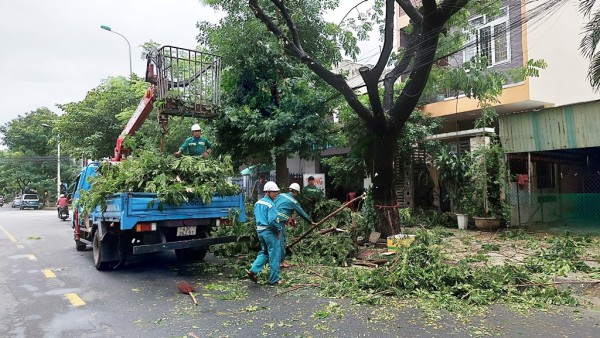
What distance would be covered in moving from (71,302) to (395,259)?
4.67m

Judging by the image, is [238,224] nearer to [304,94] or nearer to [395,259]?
[395,259]

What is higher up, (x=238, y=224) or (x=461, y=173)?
(x=461, y=173)

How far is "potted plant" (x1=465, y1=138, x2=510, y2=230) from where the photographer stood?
40.2 ft

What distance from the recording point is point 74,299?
6.21 meters

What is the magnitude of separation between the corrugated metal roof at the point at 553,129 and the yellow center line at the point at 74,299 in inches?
439

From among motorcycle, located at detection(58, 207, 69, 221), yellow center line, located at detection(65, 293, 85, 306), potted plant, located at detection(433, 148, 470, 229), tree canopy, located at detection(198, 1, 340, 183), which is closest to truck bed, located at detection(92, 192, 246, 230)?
yellow center line, located at detection(65, 293, 85, 306)

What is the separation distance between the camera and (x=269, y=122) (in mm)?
11898

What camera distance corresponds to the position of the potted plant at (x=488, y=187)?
1225 centimetres

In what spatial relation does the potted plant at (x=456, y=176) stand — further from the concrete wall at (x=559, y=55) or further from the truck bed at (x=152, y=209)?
the truck bed at (x=152, y=209)

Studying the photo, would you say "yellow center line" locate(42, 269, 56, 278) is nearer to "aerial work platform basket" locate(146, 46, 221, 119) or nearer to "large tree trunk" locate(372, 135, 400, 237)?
"aerial work platform basket" locate(146, 46, 221, 119)

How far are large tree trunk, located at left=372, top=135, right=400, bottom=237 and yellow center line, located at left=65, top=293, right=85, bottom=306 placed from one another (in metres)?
6.50

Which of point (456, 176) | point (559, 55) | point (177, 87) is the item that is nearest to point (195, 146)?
point (177, 87)

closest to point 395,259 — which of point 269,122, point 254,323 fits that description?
point 254,323

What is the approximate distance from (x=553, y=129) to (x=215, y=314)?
1017 cm
